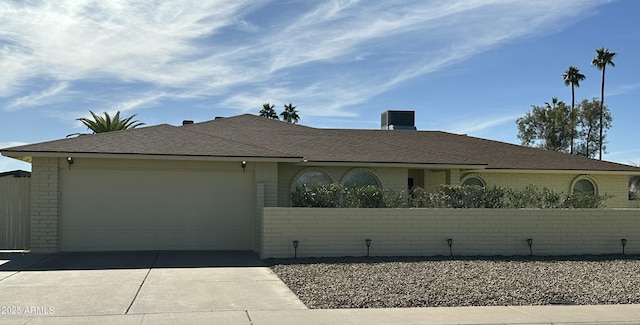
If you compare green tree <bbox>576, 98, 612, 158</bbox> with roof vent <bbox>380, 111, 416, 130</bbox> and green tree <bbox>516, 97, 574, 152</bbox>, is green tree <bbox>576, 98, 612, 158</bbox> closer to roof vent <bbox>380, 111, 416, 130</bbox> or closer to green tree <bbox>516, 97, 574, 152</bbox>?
green tree <bbox>516, 97, 574, 152</bbox>

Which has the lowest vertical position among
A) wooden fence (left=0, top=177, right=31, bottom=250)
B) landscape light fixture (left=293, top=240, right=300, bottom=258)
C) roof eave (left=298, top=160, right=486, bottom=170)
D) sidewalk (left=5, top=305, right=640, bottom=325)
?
sidewalk (left=5, top=305, right=640, bottom=325)

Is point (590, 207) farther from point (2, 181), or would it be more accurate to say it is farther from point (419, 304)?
point (2, 181)

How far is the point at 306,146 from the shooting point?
20.9m

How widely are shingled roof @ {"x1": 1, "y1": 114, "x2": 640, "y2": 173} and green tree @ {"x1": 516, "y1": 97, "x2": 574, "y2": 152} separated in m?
30.4

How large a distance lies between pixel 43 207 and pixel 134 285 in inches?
241

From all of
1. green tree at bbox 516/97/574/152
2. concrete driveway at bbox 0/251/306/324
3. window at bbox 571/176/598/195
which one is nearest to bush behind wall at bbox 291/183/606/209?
concrete driveway at bbox 0/251/306/324

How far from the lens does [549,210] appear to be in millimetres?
16641

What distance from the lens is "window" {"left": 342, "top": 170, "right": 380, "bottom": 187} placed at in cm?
2020

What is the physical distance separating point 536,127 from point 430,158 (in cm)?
3854

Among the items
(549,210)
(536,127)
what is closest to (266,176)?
(549,210)

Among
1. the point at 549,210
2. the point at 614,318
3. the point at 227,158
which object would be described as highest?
the point at 227,158

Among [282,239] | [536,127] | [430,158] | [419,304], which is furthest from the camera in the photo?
[536,127]

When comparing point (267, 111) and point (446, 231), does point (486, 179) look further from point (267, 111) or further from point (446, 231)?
point (267, 111)

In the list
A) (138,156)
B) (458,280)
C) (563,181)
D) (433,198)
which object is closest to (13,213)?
(138,156)
